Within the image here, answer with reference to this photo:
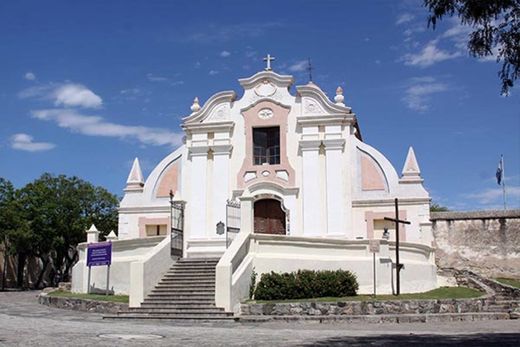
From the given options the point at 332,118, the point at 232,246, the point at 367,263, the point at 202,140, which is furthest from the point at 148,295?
the point at 332,118

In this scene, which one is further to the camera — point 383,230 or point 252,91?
point 252,91

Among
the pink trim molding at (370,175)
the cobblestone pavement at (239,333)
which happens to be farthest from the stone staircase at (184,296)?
the pink trim molding at (370,175)

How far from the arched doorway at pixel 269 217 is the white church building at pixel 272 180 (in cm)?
4

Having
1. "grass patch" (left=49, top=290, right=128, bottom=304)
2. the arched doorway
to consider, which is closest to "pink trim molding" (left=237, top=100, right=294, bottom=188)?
the arched doorway

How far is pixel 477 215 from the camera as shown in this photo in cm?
2950

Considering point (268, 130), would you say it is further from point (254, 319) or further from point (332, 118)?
point (254, 319)

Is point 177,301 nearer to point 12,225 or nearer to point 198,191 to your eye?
point 198,191

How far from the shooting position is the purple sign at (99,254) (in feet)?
78.3

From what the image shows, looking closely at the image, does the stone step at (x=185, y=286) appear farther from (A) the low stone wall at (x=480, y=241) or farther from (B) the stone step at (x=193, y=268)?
A: (A) the low stone wall at (x=480, y=241)

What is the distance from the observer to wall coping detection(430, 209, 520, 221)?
95.6 feet

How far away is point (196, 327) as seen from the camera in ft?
53.6

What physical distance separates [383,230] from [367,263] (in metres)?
5.06

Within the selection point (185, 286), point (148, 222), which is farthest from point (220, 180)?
point (185, 286)

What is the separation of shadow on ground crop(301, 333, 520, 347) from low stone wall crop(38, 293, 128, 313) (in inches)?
376
